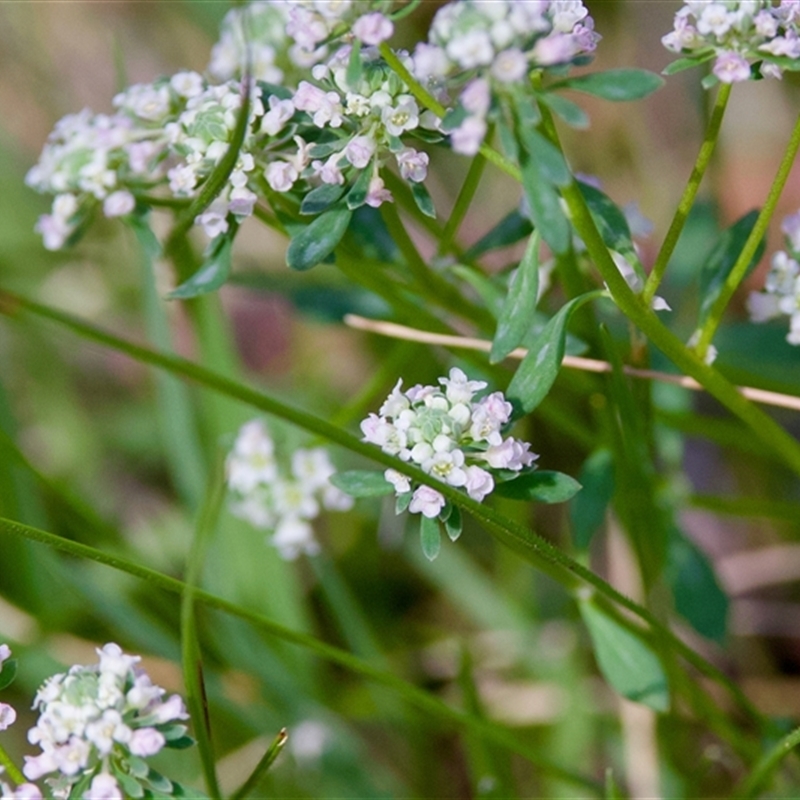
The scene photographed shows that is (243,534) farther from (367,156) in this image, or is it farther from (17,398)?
(367,156)

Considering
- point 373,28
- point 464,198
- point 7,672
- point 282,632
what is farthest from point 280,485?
point 373,28

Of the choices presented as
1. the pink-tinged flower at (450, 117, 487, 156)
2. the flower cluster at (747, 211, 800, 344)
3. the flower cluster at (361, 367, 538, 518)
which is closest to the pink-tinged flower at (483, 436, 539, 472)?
the flower cluster at (361, 367, 538, 518)

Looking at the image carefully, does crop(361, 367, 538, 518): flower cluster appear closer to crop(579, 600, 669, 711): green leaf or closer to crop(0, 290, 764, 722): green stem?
crop(0, 290, 764, 722): green stem

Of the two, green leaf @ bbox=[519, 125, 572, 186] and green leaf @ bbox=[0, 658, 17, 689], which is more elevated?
green leaf @ bbox=[519, 125, 572, 186]

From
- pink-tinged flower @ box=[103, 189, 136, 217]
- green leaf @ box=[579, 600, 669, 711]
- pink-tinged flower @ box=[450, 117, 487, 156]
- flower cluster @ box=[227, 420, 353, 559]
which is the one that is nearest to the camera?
pink-tinged flower @ box=[450, 117, 487, 156]

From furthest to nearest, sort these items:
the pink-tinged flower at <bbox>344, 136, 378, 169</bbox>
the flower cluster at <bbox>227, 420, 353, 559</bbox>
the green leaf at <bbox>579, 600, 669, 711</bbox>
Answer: the flower cluster at <bbox>227, 420, 353, 559</bbox>, the green leaf at <bbox>579, 600, 669, 711</bbox>, the pink-tinged flower at <bbox>344, 136, 378, 169</bbox>

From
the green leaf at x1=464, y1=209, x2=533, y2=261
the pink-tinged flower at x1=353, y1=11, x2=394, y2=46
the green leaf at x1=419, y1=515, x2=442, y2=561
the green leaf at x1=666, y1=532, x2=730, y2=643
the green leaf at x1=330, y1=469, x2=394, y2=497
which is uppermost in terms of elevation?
the pink-tinged flower at x1=353, y1=11, x2=394, y2=46

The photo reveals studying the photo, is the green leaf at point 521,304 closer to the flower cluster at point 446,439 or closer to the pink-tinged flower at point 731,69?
the flower cluster at point 446,439
